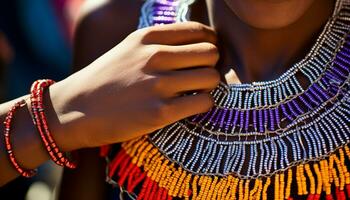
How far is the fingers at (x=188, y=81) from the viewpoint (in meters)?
1.43

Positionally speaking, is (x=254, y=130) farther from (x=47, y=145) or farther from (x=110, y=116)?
(x=47, y=145)

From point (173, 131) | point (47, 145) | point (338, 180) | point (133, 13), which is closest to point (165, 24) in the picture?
point (133, 13)

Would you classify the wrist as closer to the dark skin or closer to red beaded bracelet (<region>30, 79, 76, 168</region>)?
red beaded bracelet (<region>30, 79, 76, 168</region>)

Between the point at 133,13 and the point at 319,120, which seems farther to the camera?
the point at 133,13

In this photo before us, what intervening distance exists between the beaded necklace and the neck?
29 millimetres

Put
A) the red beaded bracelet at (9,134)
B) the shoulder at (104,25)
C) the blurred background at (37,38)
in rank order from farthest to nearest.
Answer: the blurred background at (37,38) < the shoulder at (104,25) < the red beaded bracelet at (9,134)

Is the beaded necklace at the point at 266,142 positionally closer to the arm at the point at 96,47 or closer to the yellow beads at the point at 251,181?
the yellow beads at the point at 251,181

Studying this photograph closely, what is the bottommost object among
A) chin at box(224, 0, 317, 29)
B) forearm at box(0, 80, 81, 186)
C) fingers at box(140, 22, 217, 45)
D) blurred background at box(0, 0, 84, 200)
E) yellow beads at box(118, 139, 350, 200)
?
blurred background at box(0, 0, 84, 200)

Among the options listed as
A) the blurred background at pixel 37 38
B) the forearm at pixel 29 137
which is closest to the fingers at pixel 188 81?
the forearm at pixel 29 137

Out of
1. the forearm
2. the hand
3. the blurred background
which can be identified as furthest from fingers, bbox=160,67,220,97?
the blurred background

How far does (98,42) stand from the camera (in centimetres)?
172

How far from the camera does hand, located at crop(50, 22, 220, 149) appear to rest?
1.44 meters

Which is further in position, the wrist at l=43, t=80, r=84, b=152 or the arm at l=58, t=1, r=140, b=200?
the arm at l=58, t=1, r=140, b=200

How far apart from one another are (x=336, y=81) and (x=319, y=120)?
0.27 ft
